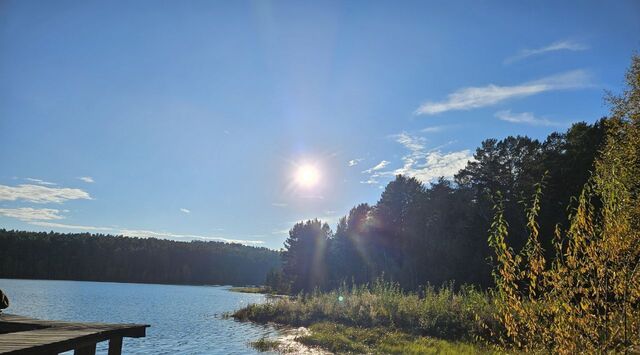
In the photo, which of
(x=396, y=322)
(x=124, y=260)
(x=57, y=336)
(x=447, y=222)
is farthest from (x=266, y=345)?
(x=124, y=260)

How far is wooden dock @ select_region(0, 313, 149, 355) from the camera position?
5.88 meters

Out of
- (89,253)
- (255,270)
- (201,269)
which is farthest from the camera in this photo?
(255,270)

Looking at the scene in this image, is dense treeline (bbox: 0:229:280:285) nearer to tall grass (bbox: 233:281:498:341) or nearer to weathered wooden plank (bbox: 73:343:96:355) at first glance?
tall grass (bbox: 233:281:498:341)

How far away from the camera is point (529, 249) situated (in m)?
7.11

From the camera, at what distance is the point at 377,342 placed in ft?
64.1

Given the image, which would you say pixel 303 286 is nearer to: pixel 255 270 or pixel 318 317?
pixel 318 317

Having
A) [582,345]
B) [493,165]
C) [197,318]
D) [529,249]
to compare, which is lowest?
[197,318]

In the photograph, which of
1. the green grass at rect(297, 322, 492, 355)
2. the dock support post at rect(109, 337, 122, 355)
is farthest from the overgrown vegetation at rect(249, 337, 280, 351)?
the dock support post at rect(109, 337, 122, 355)

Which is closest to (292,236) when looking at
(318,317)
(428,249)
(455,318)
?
(428,249)

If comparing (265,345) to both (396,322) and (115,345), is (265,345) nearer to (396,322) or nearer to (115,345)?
(396,322)

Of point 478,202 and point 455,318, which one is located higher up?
point 478,202

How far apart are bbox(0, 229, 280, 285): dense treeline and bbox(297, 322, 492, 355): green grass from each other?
129335mm

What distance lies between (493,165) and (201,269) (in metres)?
120

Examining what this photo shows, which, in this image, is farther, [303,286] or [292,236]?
[292,236]
